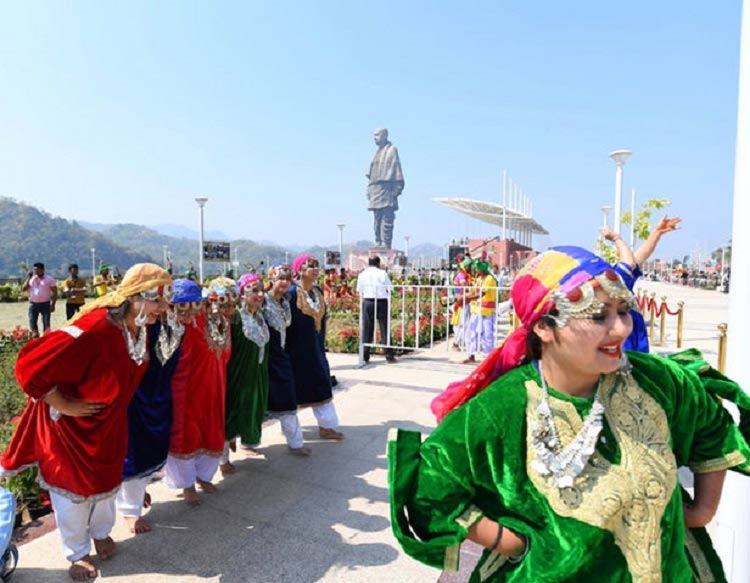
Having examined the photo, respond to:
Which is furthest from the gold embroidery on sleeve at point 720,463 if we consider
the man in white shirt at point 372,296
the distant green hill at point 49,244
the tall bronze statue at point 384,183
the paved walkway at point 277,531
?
the distant green hill at point 49,244

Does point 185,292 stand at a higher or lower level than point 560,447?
higher

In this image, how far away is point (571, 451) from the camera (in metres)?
1.35

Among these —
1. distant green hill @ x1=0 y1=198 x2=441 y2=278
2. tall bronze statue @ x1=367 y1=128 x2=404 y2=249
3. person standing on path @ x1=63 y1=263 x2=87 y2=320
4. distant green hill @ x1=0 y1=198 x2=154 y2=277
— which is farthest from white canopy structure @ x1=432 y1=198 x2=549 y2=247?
distant green hill @ x1=0 y1=198 x2=154 y2=277

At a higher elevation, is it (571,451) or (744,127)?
(744,127)

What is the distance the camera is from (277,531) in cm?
336

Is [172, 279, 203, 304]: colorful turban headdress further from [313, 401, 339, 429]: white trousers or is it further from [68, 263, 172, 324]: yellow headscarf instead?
[313, 401, 339, 429]: white trousers

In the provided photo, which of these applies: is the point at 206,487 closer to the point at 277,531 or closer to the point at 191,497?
the point at 191,497

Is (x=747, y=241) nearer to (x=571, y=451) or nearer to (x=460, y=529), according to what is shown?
(x=571, y=451)

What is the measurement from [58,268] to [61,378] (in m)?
132

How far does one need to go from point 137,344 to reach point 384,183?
82.7m

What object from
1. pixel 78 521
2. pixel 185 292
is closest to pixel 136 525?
pixel 78 521

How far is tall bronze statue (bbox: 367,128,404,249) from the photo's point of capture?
83.0 m

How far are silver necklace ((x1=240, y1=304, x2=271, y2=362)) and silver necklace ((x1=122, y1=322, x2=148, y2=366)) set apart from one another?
1.08 m

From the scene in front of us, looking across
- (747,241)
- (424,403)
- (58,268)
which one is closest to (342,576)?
(747,241)
